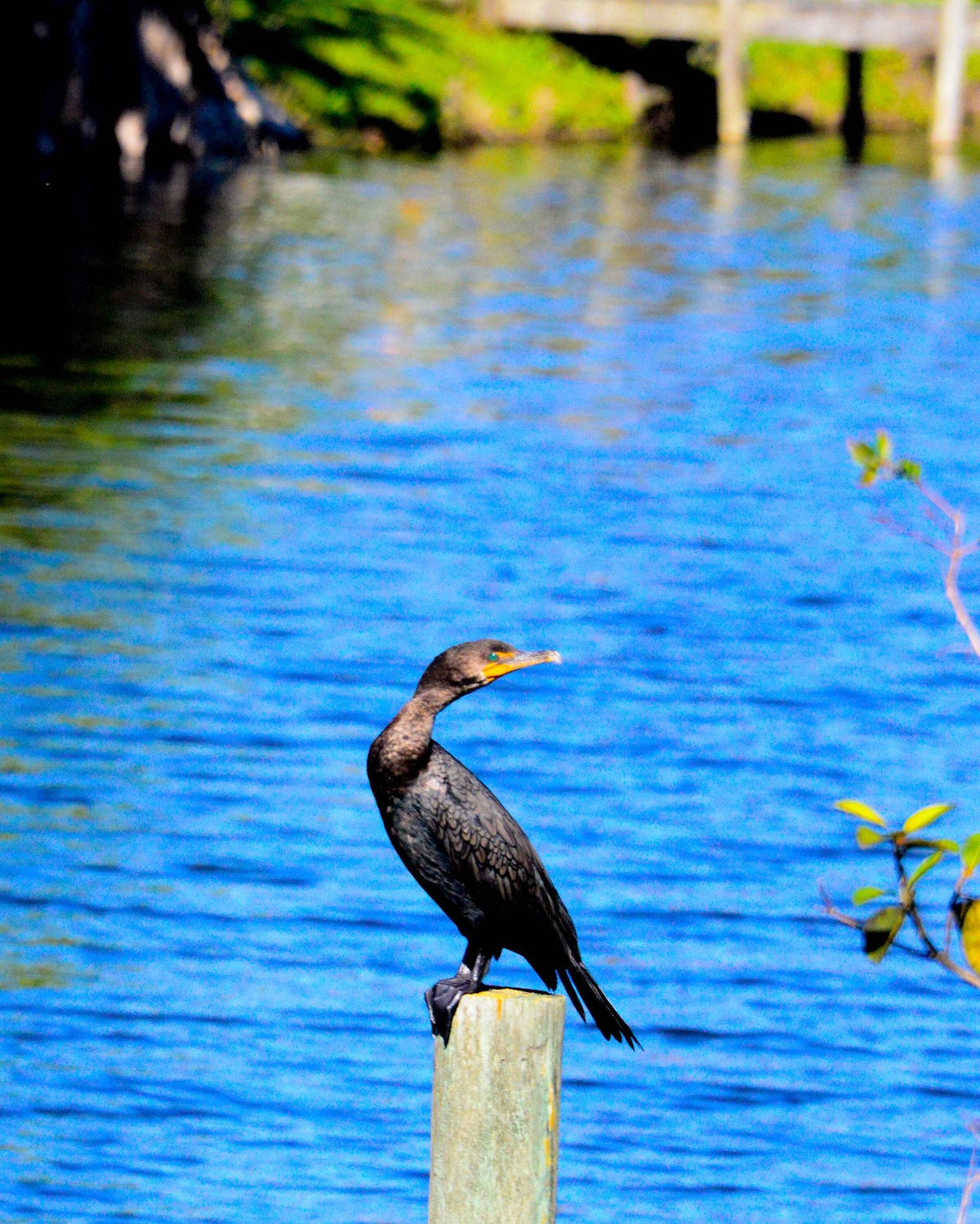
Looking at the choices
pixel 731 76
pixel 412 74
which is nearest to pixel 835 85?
pixel 731 76

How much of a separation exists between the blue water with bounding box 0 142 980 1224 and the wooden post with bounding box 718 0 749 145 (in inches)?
593

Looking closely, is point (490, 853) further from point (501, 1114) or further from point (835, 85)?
point (835, 85)

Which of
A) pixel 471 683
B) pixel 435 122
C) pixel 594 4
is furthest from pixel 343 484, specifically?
pixel 594 4

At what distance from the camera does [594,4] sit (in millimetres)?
38781

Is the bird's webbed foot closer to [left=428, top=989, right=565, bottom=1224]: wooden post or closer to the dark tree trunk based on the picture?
[left=428, top=989, right=565, bottom=1224]: wooden post

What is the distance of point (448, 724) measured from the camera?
1096cm

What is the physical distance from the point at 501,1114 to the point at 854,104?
138ft

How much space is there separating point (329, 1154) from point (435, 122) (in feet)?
105

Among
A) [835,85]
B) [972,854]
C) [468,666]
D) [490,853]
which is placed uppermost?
[972,854]

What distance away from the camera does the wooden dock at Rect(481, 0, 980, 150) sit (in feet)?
124

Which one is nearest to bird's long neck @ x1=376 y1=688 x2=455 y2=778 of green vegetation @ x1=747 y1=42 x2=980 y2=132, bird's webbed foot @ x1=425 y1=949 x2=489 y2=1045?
bird's webbed foot @ x1=425 y1=949 x2=489 y2=1045

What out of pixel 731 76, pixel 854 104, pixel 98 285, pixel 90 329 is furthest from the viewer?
pixel 854 104

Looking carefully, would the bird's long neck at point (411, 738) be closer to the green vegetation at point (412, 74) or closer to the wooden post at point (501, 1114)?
the wooden post at point (501, 1114)

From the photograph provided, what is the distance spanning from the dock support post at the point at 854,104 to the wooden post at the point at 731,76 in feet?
9.54
